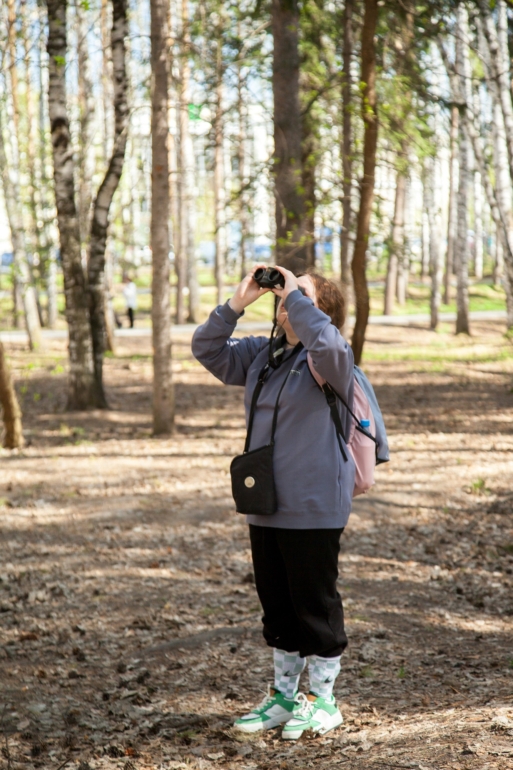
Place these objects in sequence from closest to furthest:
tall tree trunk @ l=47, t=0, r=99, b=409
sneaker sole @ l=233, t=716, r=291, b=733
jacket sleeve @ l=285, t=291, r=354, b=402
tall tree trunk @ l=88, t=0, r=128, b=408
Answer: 1. jacket sleeve @ l=285, t=291, r=354, b=402
2. sneaker sole @ l=233, t=716, r=291, b=733
3. tall tree trunk @ l=47, t=0, r=99, b=409
4. tall tree trunk @ l=88, t=0, r=128, b=408

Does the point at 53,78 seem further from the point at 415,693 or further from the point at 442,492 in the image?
the point at 415,693

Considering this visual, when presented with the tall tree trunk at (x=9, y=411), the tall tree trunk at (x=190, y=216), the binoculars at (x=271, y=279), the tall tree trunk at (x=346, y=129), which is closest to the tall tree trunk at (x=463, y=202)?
the tall tree trunk at (x=346, y=129)

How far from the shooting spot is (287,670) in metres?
3.57

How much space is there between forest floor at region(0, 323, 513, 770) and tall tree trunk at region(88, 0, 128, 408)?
1617mm

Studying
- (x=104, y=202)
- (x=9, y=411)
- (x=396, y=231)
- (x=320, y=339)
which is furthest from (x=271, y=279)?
(x=396, y=231)

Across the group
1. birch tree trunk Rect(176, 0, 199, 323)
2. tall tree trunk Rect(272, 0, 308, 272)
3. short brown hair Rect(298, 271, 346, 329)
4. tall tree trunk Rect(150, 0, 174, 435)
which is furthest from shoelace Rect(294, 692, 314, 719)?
birch tree trunk Rect(176, 0, 199, 323)

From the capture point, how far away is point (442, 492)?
8.59 metres

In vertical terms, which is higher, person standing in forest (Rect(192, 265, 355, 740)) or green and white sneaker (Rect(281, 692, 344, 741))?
person standing in forest (Rect(192, 265, 355, 740))

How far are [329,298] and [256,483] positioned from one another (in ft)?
2.87

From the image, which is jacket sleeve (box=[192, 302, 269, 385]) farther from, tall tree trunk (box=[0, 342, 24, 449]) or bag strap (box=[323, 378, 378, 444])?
tall tree trunk (box=[0, 342, 24, 449])

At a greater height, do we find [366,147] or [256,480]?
[366,147]

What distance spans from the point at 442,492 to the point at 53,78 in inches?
320

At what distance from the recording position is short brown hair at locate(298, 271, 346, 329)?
3445 millimetres

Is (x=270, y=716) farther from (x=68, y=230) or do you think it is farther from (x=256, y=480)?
(x=68, y=230)
